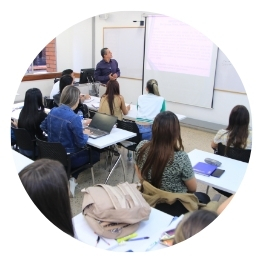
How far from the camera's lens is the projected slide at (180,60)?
211 inches

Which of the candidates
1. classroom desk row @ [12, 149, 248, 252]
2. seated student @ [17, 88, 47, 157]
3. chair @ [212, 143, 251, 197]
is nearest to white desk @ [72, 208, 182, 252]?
classroom desk row @ [12, 149, 248, 252]

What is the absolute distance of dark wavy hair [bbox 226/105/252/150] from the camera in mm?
2650

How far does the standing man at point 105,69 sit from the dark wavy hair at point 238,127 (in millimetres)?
3292

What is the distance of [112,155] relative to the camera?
408 centimetres

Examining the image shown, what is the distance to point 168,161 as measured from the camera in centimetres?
198

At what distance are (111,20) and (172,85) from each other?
201cm

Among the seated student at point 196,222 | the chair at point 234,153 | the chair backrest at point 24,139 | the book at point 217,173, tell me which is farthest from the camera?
the chair backrest at point 24,139

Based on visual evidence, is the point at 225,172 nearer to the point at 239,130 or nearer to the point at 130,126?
the point at 239,130

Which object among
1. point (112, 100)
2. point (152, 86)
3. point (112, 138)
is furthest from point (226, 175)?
point (112, 100)

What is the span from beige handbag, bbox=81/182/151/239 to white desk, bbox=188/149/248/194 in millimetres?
744

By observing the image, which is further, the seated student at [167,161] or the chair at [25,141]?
the chair at [25,141]

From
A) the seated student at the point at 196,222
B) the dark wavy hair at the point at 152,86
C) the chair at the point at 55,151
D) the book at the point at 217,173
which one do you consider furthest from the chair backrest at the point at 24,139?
the seated student at the point at 196,222

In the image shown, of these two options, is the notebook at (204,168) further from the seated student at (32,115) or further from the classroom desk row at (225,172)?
the seated student at (32,115)

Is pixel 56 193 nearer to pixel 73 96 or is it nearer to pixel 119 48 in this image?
pixel 73 96
